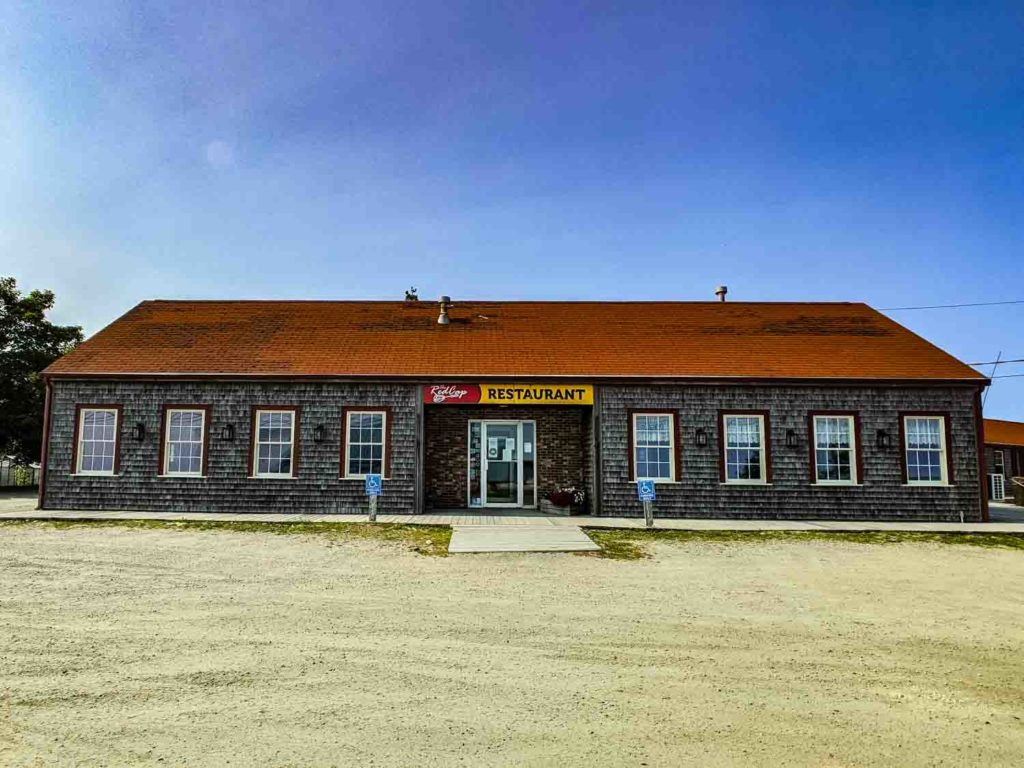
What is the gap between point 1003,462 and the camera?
2588 cm

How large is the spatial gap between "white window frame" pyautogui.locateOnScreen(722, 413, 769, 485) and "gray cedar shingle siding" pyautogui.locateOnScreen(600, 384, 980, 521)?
137mm

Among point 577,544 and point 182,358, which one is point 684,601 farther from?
point 182,358

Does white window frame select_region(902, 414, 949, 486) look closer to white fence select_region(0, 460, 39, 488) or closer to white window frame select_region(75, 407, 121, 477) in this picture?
white window frame select_region(75, 407, 121, 477)

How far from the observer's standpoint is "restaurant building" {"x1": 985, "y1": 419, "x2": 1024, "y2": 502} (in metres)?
24.1

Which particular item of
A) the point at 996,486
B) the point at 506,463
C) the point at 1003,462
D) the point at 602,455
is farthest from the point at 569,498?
the point at 1003,462

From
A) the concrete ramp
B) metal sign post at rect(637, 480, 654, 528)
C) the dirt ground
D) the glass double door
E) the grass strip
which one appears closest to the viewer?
the dirt ground

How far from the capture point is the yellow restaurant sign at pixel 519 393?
50.3 ft

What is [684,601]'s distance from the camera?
24.6 ft

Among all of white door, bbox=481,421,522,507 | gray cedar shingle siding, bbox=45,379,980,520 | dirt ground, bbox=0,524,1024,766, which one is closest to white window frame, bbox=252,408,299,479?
gray cedar shingle siding, bbox=45,379,980,520

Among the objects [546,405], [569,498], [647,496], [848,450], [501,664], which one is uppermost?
[546,405]

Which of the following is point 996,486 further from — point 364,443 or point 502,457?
point 364,443

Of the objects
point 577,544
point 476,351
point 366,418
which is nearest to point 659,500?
point 577,544

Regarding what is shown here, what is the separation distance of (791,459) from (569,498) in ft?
16.8

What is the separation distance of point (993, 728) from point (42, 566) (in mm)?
10349
